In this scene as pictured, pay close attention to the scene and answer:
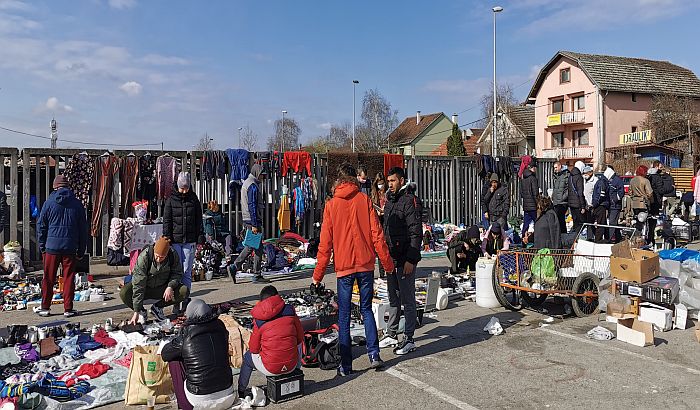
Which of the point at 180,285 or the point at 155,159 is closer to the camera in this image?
the point at 180,285

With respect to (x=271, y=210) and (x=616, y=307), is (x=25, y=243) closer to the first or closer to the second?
(x=271, y=210)

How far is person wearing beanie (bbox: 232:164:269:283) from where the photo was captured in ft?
37.1

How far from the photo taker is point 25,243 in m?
11.8

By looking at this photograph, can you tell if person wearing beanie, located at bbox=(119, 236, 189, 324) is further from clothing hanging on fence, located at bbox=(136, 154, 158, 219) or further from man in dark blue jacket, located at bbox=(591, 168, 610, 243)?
man in dark blue jacket, located at bbox=(591, 168, 610, 243)

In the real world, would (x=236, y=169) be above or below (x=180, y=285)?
above

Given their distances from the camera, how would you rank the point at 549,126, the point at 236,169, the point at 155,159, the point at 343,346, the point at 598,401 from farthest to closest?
the point at 549,126, the point at 236,169, the point at 155,159, the point at 343,346, the point at 598,401

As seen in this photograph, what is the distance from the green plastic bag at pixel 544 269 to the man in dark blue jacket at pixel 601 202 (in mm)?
6452

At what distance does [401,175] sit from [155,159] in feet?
26.8

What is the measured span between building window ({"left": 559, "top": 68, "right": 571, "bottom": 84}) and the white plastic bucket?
43.5 m

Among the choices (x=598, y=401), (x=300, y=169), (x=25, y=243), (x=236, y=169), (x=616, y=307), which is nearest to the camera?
(x=598, y=401)

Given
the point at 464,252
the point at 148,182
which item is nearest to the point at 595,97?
the point at 464,252

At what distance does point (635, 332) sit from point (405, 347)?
2.80 m

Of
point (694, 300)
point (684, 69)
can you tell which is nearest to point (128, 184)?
point (694, 300)

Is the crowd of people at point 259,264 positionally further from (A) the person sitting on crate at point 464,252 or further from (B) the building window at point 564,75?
(B) the building window at point 564,75
